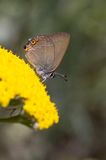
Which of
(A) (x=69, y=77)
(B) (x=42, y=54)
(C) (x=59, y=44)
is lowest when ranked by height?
(A) (x=69, y=77)

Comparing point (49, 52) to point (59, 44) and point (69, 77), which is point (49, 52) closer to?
point (59, 44)

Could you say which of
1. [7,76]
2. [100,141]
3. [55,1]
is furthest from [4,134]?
[7,76]

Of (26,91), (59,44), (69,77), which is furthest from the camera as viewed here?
(69,77)

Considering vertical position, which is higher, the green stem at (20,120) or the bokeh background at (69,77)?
the green stem at (20,120)

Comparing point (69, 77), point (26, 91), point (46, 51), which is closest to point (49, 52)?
point (46, 51)

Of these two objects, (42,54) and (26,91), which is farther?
(42,54)

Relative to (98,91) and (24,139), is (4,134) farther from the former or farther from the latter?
(98,91)

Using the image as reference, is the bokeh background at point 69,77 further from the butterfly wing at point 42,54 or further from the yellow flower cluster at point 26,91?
the yellow flower cluster at point 26,91

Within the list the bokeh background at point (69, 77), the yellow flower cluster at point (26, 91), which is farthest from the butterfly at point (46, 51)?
the bokeh background at point (69, 77)
